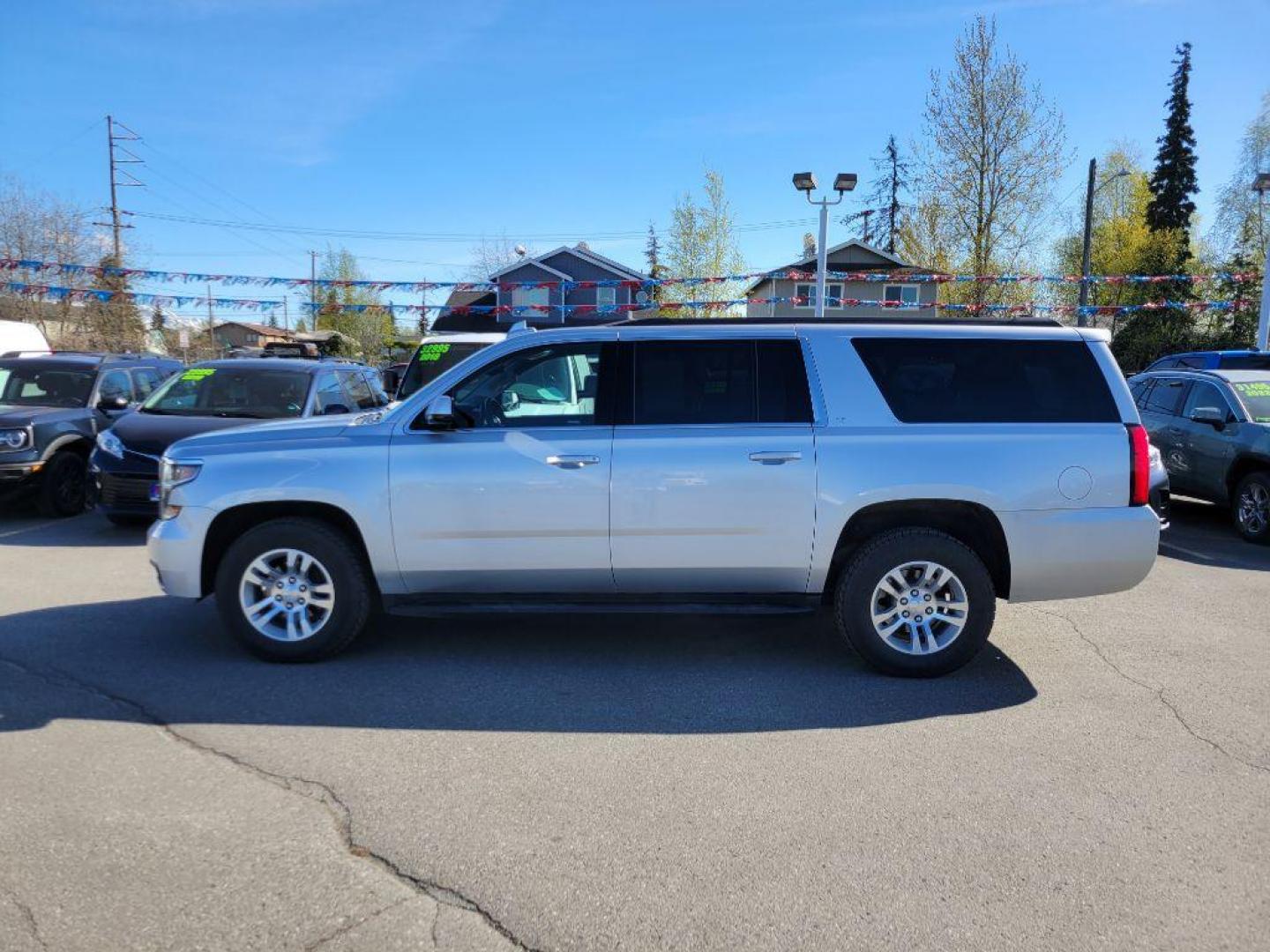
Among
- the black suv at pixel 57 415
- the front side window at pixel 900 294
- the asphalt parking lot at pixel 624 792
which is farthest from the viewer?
A: the front side window at pixel 900 294

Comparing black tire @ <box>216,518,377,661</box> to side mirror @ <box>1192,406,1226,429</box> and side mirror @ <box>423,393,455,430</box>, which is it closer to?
side mirror @ <box>423,393,455,430</box>

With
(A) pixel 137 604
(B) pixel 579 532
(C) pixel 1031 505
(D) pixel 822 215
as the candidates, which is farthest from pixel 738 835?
(D) pixel 822 215

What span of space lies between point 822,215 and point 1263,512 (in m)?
9.08

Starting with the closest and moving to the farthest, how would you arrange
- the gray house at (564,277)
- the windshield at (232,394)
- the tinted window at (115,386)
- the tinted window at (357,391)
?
the windshield at (232,394) → the tinted window at (357,391) → the tinted window at (115,386) → the gray house at (564,277)

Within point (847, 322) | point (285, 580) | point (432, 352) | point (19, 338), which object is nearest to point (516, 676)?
point (285, 580)

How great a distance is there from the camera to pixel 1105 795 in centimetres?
360

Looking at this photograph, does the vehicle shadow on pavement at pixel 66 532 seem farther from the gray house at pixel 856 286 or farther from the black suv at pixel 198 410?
the gray house at pixel 856 286

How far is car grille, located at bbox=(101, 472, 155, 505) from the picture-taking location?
8172mm

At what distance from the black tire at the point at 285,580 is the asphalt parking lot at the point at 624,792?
14 centimetres

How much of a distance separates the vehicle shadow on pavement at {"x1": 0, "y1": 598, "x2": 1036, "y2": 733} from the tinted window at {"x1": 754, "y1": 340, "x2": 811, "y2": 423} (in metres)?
1.44

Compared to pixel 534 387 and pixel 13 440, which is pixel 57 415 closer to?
pixel 13 440

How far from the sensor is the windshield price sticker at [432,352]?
10836 millimetres

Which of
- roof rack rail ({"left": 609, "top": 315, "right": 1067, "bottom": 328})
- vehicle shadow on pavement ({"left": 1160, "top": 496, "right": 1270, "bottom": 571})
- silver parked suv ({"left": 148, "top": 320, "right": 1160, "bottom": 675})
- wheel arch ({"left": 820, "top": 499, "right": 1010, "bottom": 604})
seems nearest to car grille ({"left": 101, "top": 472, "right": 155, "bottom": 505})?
silver parked suv ({"left": 148, "top": 320, "right": 1160, "bottom": 675})

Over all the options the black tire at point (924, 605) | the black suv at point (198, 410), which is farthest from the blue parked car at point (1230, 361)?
the black suv at point (198, 410)
